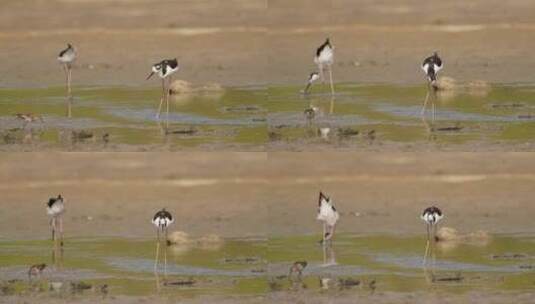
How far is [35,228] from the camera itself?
20.5 feet

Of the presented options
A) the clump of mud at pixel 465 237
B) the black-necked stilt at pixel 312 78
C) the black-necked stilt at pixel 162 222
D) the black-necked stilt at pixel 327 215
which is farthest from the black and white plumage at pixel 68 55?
the clump of mud at pixel 465 237

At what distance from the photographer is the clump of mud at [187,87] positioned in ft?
20.6

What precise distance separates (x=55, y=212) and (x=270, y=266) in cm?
108

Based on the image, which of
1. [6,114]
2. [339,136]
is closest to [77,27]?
[6,114]

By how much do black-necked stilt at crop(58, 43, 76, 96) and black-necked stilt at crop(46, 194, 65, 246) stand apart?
561 mm

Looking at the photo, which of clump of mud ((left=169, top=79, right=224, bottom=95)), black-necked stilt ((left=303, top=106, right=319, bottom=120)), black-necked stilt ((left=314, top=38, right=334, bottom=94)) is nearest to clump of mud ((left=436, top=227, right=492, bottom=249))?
black-necked stilt ((left=303, top=106, right=319, bottom=120))

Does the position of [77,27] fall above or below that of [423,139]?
above

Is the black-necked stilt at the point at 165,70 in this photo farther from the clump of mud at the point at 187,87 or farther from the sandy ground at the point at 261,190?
the sandy ground at the point at 261,190

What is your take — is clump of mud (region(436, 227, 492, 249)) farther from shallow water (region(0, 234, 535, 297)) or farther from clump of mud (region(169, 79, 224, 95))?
clump of mud (region(169, 79, 224, 95))

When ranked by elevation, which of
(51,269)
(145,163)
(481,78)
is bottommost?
(51,269)

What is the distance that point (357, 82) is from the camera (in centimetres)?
630

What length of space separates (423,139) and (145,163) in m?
1.38

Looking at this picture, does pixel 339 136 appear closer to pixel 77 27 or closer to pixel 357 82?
pixel 357 82

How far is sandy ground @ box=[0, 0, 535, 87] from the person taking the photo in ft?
20.4
